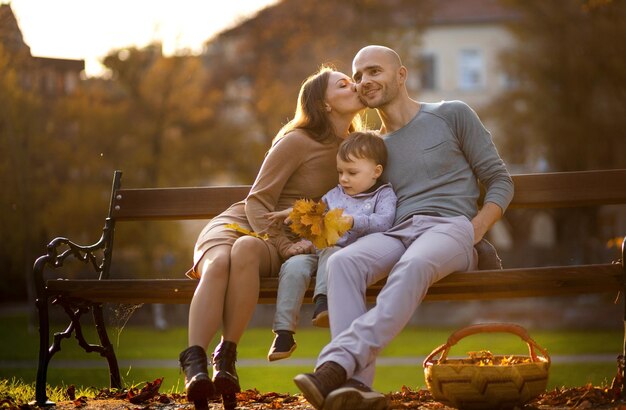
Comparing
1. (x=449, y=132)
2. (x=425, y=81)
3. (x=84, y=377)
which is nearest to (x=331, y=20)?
(x=425, y=81)

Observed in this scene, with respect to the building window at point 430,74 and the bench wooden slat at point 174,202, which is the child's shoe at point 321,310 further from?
the building window at point 430,74

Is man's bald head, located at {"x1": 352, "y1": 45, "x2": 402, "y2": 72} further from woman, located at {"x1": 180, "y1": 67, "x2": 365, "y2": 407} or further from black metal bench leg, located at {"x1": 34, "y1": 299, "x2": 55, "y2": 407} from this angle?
black metal bench leg, located at {"x1": 34, "y1": 299, "x2": 55, "y2": 407}

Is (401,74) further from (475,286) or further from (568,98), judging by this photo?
(568,98)

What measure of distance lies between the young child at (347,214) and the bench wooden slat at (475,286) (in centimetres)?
14

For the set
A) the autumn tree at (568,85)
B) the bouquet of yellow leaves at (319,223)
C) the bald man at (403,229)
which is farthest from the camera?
the autumn tree at (568,85)

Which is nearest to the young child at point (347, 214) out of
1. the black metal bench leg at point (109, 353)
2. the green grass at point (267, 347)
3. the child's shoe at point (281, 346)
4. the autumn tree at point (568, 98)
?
the child's shoe at point (281, 346)

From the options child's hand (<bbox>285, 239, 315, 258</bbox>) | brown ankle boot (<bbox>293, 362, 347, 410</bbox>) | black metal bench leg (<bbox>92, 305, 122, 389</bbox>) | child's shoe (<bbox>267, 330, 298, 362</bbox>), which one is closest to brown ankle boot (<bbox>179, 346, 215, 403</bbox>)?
child's shoe (<bbox>267, 330, 298, 362</bbox>)

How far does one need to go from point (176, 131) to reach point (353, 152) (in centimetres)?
2427

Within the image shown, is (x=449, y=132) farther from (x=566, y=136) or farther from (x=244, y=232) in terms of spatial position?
(x=566, y=136)

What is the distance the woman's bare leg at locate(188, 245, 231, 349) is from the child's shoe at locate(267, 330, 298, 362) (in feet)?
0.97

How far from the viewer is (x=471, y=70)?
161 ft

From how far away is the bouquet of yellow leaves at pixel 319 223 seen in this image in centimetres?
547

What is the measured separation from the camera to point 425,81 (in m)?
48.3

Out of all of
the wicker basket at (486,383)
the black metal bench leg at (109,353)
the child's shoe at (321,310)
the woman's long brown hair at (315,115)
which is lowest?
the black metal bench leg at (109,353)
